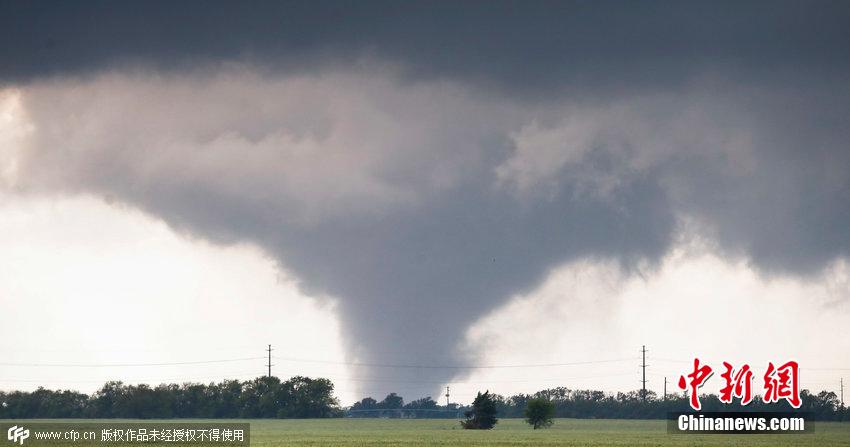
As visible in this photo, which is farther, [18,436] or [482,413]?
[482,413]

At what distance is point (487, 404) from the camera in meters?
194

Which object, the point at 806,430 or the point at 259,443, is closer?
the point at 259,443

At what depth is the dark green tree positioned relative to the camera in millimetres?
193125

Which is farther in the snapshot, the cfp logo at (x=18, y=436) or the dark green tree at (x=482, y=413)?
the dark green tree at (x=482, y=413)

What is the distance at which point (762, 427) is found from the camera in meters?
137

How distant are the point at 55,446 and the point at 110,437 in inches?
688

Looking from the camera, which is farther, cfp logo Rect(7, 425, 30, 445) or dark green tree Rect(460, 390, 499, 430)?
dark green tree Rect(460, 390, 499, 430)

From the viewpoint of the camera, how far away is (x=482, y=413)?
194375 mm

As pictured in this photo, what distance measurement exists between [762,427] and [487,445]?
40.7 meters

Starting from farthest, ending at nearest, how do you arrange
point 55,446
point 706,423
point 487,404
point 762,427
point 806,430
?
point 487,404 → point 806,430 → point 706,423 → point 762,427 → point 55,446

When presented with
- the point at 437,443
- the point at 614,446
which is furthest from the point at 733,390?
the point at 437,443

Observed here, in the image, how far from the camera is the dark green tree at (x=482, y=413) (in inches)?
7603

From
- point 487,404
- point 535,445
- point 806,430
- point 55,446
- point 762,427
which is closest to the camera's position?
point 55,446

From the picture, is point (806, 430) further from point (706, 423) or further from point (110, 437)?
point (110, 437)
